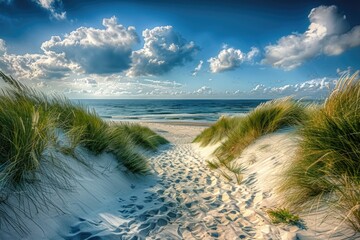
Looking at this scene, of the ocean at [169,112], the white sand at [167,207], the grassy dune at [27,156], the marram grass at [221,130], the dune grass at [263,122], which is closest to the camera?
the grassy dune at [27,156]

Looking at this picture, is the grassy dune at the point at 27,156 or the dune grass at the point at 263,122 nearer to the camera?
the grassy dune at the point at 27,156

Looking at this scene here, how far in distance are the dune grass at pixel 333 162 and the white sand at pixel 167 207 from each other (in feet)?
0.77

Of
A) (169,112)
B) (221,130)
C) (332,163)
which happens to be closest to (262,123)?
(221,130)

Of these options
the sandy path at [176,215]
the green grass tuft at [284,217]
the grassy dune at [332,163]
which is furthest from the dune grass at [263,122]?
the green grass tuft at [284,217]

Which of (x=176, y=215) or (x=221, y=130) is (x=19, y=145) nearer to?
(x=176, y=215)

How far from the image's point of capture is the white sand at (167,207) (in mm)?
2418

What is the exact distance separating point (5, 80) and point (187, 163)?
4.73 m

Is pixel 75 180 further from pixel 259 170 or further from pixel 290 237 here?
pixel 259 170

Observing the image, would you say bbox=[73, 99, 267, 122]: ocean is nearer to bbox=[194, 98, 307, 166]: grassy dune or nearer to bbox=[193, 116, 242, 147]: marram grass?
bbox=[193, 116, 242, 147]: marram grass

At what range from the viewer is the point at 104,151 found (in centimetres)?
454

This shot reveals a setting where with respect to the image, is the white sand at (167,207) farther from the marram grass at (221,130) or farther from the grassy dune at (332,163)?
the marram grass at (221,130)

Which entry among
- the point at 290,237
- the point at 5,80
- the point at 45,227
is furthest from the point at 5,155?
the point at 290,237

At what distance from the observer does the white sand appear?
7.93 ft

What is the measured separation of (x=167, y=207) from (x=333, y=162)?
2.12 metres
